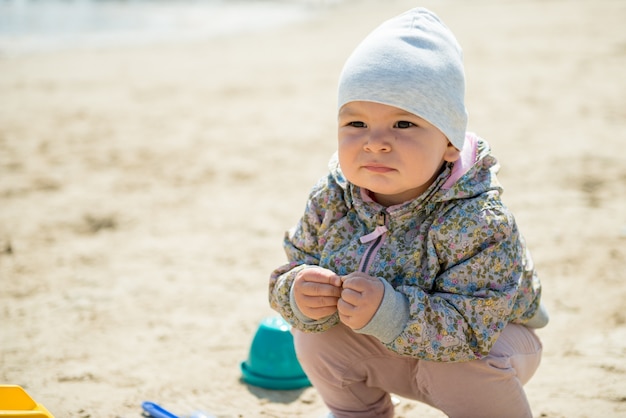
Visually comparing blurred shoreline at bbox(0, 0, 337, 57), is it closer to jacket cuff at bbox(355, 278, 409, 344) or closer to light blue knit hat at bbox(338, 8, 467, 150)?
light blue knit hat at bbox(338, 8, 467, 150)

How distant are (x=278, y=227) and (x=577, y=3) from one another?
33.9 feet

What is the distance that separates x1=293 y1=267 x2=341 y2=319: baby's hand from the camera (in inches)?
82.5

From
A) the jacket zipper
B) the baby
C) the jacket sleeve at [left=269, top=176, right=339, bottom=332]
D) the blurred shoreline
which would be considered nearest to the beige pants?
the baby

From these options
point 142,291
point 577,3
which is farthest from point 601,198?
point 577,3

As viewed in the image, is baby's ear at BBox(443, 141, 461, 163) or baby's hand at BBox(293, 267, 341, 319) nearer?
baby's hand at BBox(293, 267, 341, 319)

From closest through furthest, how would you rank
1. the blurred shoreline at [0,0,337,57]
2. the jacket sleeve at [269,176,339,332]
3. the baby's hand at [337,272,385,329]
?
the baby's hand at [337,272,385,329] → the jacket sleeve at [269,176,339,332] → the blurred shoreline at [0,0,337,57]

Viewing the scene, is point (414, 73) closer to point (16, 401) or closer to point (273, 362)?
point (273, 362)

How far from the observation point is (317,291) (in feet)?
6.88

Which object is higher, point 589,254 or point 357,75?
point 357,75

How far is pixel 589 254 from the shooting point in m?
3.81

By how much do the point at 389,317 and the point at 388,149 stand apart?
465mm

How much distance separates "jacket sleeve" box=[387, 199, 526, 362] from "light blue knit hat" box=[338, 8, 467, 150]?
10.3 inches

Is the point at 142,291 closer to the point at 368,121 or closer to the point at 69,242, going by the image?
the point at 69,242

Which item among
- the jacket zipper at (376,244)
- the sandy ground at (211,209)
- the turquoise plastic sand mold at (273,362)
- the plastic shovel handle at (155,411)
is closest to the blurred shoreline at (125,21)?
the sandy ground at (211,209)
